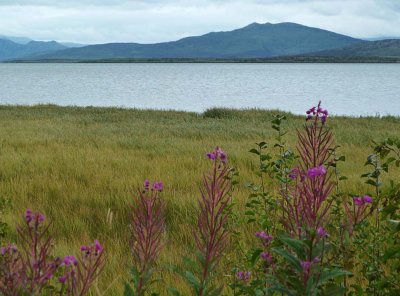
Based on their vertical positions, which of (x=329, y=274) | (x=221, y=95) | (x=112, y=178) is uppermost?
(x=329, y=274)

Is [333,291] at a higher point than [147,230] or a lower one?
lower

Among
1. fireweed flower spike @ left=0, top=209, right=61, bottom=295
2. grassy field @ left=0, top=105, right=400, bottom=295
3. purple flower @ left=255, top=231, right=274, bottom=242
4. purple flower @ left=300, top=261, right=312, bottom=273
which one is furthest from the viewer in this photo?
grassy field @ left=0, top=105, right=400, bottom=295

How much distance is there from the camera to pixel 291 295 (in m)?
1.44

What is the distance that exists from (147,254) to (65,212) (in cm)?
511

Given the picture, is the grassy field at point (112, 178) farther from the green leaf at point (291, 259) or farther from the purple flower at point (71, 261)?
the green leaf at point (291, 259)

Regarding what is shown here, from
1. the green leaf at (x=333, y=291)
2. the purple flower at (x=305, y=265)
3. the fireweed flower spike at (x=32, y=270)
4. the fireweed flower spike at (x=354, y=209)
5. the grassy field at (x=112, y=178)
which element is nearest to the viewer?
the fireweed flower spike at (x=32, y=270)

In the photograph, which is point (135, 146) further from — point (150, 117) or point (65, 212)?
point (150, 117)

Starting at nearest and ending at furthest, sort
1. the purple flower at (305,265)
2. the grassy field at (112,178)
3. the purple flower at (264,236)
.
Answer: the purple flower at (305,265) → the purple flower at (264,236) → the grassy field at (112,178)

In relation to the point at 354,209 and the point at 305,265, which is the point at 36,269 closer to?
the point at 305,265

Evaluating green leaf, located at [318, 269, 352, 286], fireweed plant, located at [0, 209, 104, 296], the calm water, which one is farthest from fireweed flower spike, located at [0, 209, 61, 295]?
the calm water

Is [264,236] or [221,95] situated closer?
[264,236]

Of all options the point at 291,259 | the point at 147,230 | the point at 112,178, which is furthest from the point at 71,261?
the point at 112,178

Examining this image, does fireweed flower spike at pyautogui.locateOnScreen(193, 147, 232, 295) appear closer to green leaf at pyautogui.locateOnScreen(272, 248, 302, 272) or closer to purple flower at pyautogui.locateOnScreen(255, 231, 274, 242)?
green leaf at pyautogui.locateOnScreen(272, 248, 302, 272)

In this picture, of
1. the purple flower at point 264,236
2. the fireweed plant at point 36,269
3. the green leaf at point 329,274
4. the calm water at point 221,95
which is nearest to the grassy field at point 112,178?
the purple flower at point 264,236
